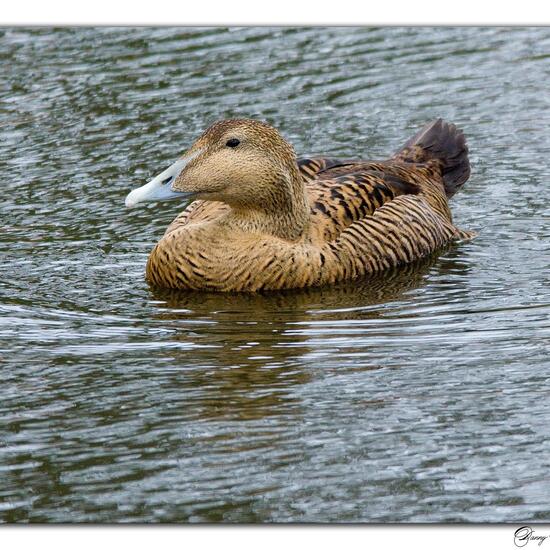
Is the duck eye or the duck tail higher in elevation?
the duck eye

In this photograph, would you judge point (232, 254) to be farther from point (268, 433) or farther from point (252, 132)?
point (268, 433)

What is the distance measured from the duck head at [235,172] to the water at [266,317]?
69 centimetres

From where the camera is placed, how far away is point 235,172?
10.4m

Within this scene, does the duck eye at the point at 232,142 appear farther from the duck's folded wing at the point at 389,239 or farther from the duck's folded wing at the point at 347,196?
the duck's folded wing at the point at 389,239

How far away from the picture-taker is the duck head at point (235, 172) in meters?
10.2

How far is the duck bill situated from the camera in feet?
33.2

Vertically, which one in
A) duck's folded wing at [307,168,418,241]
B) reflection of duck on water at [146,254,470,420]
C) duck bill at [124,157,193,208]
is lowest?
reflection of duck on water at [146,254,470,420]

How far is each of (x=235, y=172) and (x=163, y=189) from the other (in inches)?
20.3

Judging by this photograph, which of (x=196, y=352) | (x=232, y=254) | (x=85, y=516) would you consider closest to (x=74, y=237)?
(x=232, y=254)

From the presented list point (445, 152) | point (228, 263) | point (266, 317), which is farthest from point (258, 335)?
point (445, 152)

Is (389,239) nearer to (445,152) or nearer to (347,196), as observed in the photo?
(347,196)

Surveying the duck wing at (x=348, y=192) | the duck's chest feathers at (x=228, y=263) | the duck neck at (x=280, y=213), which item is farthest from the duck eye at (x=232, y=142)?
the duck wing at (x=348, y=192)

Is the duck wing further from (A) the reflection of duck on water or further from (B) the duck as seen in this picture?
(A) the reflection of duck on water

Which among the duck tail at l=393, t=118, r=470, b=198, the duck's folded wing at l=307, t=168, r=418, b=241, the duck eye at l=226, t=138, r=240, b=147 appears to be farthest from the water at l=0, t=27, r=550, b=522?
the duck eye at l=226, t=138, r=240, b=147
